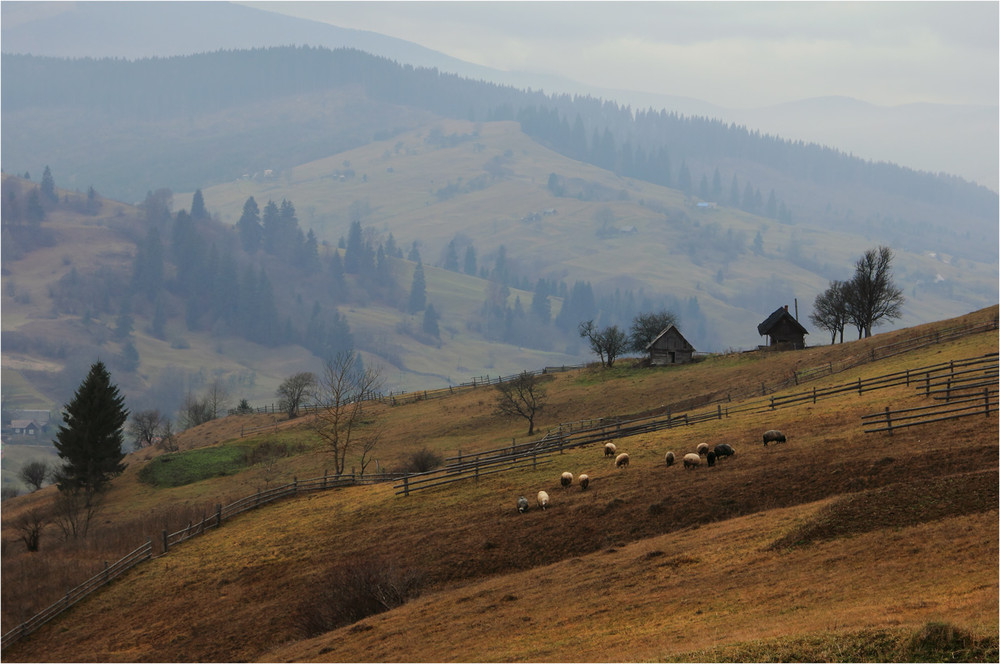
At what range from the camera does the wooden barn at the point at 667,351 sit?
3639 inches

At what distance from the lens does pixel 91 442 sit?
3044 inches

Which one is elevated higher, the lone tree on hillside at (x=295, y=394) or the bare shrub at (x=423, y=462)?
the lone tree on hillside at (x=295, y=394)

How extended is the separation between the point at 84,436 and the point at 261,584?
145 feet

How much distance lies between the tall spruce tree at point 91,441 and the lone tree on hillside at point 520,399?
105 feet

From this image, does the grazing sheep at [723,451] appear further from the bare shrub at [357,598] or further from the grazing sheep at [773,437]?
the bare shrub at [357,598]

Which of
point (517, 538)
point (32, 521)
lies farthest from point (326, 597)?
point (32, 521)

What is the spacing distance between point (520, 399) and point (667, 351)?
55.9 feet

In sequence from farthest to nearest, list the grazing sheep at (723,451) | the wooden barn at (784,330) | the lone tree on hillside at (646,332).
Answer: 1. the lone tree on hillside at (646,332)
2. the wooden barn at (784,330)
3. the grazing sheep at (723,451)

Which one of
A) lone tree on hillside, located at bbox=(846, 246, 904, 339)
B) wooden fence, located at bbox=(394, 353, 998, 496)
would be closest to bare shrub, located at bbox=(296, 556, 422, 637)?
wooden fence, located at bbox=(394, 353, 998, 496)

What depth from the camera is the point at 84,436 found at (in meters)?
77.6

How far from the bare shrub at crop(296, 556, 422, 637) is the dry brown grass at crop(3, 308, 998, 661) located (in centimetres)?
76

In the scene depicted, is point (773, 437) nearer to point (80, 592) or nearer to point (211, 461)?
point (80, 592)

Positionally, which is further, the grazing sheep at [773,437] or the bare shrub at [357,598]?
the grazing sheep at [773,437]

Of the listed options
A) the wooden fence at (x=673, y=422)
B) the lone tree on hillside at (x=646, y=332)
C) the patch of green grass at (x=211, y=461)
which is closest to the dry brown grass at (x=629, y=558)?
the wooden fence at (x=673, y=422)
